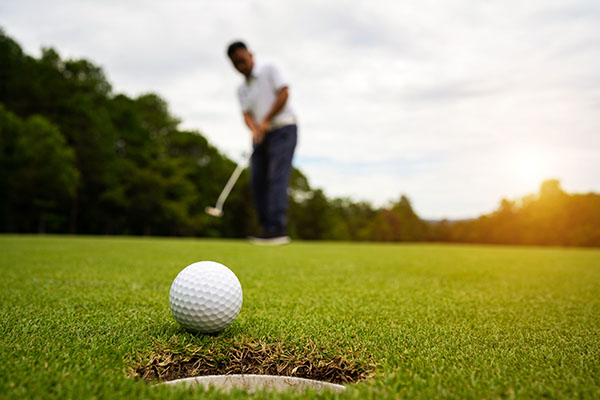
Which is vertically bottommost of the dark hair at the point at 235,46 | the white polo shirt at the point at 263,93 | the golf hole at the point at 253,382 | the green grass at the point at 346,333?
the golf hole at the point at 253,382

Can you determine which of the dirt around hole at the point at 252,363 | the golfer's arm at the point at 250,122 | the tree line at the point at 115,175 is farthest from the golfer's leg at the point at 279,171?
the tree line at the point at 115,175

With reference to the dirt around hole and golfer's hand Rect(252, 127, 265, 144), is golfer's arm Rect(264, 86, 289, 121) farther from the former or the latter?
the dirt around hole

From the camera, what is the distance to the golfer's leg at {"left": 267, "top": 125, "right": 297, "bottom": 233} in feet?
18.2

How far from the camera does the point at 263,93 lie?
5848 millimetres

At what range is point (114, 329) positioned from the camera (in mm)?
1640

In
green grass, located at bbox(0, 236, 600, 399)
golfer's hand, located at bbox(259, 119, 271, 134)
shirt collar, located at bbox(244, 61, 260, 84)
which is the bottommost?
green grass, located at bbox(0, 236, 600, 399)

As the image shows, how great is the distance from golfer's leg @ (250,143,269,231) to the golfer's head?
117 centimetres

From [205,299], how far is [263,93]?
462cm

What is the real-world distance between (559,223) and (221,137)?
2974 centimetres

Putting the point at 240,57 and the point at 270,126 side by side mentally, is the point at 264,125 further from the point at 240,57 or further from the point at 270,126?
the point at 240,57

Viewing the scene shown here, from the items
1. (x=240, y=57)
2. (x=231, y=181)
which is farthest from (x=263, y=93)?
(x=231, y=181)

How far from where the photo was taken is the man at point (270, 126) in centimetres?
555

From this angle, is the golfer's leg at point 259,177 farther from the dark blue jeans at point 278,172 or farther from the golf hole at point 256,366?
the golf hole at point 256,366

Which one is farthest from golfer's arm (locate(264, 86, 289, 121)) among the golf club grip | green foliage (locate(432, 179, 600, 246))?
green foliage (locate(432, 179, 600, 246))
